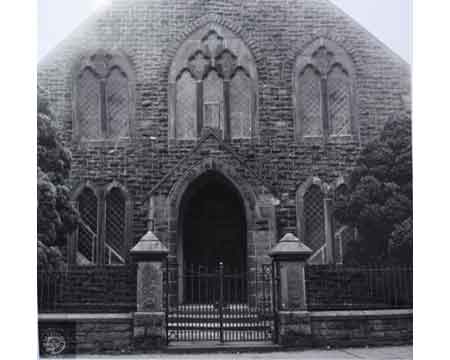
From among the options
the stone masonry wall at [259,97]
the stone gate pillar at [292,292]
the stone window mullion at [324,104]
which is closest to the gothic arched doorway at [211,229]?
the stone masonry wall at [259,97]

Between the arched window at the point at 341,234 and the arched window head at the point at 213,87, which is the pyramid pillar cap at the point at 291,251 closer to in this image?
the arched window at the point at 341,234

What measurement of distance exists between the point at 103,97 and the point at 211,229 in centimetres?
262

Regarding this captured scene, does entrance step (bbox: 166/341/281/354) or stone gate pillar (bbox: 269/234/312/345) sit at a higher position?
stone gate pillar (bbox: 269/234/312/345)

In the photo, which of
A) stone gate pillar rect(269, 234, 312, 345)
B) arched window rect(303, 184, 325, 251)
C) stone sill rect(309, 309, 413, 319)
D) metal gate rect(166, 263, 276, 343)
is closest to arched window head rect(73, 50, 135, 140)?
metal gate rect(166, 263, 276, 343)

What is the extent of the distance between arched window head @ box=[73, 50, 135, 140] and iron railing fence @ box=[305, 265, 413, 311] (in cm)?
362

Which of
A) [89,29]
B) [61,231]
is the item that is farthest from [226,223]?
[89,29]

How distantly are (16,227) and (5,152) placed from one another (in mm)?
840

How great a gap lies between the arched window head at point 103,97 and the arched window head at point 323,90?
265 centimetres

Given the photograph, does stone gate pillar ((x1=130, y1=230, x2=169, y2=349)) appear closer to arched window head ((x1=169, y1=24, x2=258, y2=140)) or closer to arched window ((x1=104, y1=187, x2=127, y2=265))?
arched window ((x1=104, y1=187, x2=127, y2=265))

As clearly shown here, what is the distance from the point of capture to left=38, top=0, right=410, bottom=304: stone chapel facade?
10.1 m

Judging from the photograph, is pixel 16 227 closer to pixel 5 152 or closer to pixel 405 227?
pixel 5 152

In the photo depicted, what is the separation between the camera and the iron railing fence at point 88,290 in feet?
27.9
